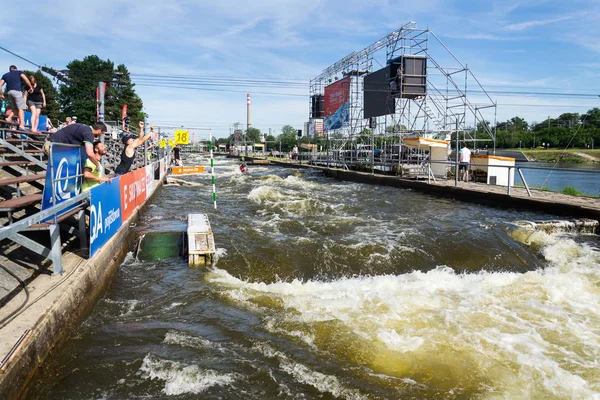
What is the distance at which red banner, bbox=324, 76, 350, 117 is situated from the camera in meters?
35.7

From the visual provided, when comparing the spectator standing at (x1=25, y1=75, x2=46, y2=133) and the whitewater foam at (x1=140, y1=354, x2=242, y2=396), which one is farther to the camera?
the spectator standing at (x1=25, y1=75, x2=46, y2=133)

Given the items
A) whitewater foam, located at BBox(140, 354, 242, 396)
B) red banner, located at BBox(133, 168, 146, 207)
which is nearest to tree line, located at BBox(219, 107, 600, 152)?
red banner, located at BBox(133, 168, 146, 207)

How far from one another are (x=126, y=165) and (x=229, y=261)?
3.93 m

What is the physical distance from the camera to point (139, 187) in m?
12.4

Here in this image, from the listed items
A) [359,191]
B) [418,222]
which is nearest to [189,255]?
[418,222]

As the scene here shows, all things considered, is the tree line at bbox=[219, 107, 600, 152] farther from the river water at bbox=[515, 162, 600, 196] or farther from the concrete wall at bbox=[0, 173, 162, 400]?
the concrete wall at bbox=[0, 173, 162, 400]

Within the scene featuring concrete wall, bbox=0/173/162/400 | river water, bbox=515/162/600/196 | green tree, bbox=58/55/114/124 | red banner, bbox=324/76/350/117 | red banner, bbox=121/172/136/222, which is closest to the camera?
concrete wall, bbox=0/173/162/400

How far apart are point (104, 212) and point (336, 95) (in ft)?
108

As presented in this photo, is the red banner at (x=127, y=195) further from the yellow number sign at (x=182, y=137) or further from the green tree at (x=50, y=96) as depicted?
the green tree at (x=50, y=96)

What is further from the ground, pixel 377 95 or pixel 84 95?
pixel 84 95

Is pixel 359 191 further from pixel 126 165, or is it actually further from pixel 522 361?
pixel 522 361

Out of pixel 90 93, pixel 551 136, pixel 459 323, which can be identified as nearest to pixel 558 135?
pixel 551 136

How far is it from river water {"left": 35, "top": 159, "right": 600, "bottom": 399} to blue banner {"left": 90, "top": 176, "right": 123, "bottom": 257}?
74 centimetres

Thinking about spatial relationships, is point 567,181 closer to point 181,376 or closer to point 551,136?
point 181,376
